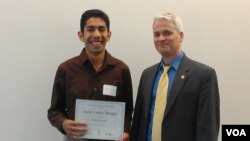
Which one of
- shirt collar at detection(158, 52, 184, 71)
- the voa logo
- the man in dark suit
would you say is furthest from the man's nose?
the voa logo

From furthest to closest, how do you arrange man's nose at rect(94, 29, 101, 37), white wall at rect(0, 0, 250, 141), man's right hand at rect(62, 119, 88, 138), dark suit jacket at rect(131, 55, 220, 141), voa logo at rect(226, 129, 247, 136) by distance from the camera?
white wall at rect(0, 0, 250, 141), voa logo at rect(226, 129, 247, 136), man's nose at rect(94, 29, 101, 37), man's right hand at rect(62, 119, 88, 138), dark suit jacket at rect(131, 55, 220, 141)

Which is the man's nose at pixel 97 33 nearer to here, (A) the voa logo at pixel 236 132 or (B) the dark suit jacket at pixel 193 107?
(B) the dark suit jacket at pixel 193 107

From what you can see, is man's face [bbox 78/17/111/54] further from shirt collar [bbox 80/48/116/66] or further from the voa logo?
the voa logo

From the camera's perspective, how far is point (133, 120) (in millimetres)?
1894

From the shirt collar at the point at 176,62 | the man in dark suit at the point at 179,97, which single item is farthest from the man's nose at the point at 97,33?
the shirt collar at the point at 176,62

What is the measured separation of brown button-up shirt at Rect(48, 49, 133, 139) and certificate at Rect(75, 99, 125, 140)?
0.40 feet

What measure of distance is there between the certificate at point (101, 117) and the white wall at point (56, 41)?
1.82ft

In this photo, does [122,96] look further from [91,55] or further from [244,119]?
[244,119]

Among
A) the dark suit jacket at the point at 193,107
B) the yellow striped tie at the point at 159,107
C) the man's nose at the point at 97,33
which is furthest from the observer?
the man's nose at the point at 97,33

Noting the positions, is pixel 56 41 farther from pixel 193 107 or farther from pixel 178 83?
pixel 193 107

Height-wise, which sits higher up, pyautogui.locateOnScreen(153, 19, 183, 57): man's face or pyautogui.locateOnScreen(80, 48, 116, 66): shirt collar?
pyautogui.locateOnScreen(153, 19, 183, 57): man's face

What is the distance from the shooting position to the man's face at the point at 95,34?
1.89m

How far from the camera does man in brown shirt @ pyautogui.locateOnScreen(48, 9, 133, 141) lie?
1.90 meters

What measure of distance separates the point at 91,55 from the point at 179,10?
82cm
